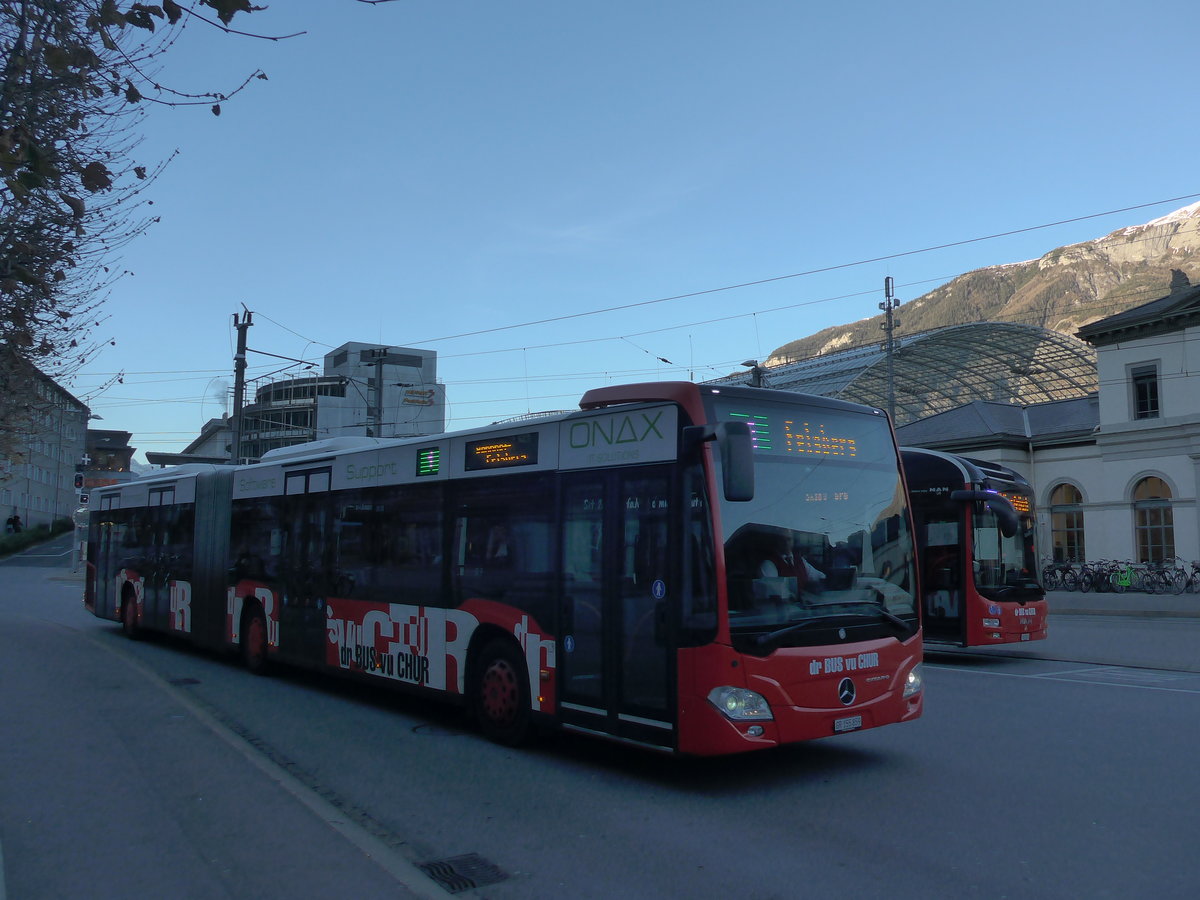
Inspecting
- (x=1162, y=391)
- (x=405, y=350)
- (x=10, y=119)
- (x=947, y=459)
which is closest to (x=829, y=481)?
(x=10, y=119)

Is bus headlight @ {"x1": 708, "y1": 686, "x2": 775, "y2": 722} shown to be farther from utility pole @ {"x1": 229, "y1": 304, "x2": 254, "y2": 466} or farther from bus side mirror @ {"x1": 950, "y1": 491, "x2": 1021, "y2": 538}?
utility pole @ {"x1": 229, "y1": 304, "x2": 254, "y2": 466}

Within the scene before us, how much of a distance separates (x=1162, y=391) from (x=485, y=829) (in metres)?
38.0

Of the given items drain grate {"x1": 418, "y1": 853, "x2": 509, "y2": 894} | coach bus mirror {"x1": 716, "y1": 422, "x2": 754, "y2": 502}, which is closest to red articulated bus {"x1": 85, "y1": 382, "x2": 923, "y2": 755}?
coach bus mirror {"x1": 716, "y1": 422, "x2": 754, "y2": 502}

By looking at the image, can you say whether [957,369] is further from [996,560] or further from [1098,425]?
[996,560]

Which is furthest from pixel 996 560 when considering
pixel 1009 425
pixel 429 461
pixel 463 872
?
pixel 1009 425

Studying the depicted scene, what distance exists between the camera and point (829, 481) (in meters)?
7.74

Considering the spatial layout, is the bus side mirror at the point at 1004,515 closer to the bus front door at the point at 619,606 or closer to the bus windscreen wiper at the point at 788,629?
the bus windscreen wiper at the point at 788,629

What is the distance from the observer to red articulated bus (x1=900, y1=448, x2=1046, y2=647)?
15531 millimetres

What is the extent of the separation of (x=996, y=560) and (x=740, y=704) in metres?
10.4

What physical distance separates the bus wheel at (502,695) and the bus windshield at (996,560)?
9.26 metres

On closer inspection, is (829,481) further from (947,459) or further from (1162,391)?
(1162,391)

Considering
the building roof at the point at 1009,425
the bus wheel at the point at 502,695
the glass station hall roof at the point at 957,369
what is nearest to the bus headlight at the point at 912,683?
the bus wheel at the point at 502,695

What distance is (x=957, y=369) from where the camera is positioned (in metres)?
51.2

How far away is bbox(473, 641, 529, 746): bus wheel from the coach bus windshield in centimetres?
244
